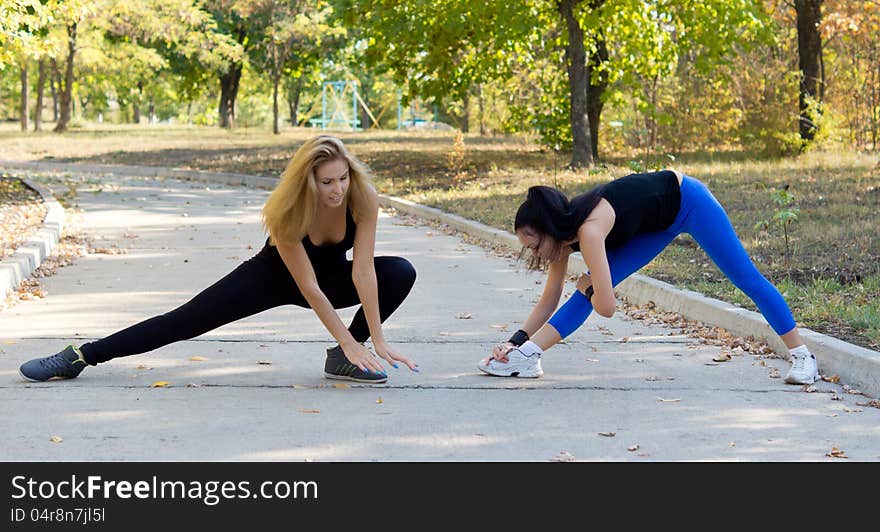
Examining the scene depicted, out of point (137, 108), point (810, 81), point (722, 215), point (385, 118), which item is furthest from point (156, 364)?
point (137, 108)

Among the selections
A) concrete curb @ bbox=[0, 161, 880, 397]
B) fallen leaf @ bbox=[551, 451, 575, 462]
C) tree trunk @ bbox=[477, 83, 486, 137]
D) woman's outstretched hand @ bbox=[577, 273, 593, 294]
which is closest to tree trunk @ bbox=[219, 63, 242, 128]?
tree trunk @ bbox=[477, 83, 486, 137]

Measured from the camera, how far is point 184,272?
11195mm

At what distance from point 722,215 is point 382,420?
2208mm

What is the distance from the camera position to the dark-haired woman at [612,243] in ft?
19.4

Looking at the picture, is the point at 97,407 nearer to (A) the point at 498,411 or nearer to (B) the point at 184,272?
(A) the point at 498,411

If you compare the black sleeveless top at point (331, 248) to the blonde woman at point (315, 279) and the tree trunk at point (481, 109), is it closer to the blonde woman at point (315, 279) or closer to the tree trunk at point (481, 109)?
the blonde woman at point (315, 279)

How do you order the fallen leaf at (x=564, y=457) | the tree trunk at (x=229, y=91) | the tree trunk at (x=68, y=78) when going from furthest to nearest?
the tree trunk at (x=229, y=91) < the tree trunk at (x=68, y=78) < the fallen leaf at (x=564, y=457)

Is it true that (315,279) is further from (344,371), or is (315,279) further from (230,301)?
(344,371)

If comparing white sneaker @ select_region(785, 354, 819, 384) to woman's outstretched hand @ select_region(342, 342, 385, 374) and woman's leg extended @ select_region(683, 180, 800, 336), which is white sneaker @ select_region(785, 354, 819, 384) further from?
woman's outstretched hand @ select_region(342, 342, 385, 374)

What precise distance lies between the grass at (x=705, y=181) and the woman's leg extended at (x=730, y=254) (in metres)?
0.80

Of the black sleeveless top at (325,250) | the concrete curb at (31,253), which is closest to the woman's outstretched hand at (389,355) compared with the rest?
the black sleeveless top at (325,250)

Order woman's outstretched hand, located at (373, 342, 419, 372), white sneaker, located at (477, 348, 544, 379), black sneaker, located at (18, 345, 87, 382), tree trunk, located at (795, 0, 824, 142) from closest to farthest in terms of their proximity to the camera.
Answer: woman's outstretched hand, located at (373, 342, 419, 372) < black sneaker, located at (18, 345, 87, 382) < white sneaker, located at (477, 348, 544, 379) < tree trunk, located at (795, 0, 824, 142)

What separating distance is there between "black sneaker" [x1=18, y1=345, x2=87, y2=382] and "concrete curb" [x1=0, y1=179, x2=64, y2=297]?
3.14 meters

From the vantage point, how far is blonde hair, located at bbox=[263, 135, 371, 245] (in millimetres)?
Answer: 5742
